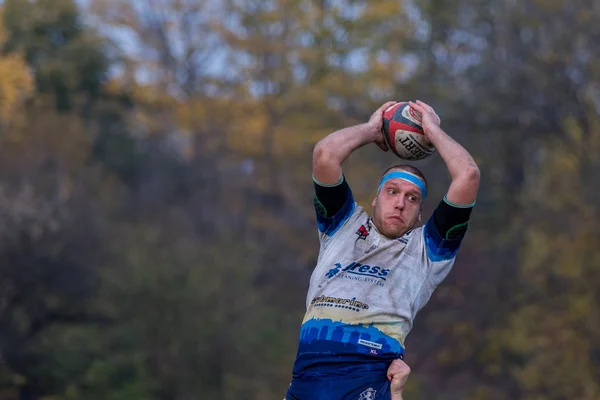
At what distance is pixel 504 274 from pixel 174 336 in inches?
301

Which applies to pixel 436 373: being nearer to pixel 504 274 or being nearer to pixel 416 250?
pixel 504 274

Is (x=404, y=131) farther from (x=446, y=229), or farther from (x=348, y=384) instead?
(x=348, y=384)

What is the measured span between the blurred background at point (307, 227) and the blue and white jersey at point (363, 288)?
13.3 m

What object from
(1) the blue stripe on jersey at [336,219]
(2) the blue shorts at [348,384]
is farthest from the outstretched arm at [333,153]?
(2) the blue shorts at [348,384]

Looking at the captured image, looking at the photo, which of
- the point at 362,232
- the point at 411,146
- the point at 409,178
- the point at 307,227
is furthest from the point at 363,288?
the point at 307,227

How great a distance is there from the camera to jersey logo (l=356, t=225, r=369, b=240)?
4535mm

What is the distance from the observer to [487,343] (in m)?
21.6

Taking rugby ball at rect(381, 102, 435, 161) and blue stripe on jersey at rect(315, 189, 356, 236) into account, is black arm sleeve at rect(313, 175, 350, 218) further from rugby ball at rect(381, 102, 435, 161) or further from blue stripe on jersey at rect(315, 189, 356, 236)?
rugby ball at rect(381, 102, 435, 161)

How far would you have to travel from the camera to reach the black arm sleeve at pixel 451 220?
4340 millimetres

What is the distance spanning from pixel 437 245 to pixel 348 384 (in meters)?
0.78

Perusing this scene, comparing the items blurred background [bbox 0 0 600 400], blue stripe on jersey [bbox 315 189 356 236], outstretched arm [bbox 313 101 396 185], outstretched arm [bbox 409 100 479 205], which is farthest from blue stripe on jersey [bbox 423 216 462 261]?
blurred background [bbox 0 0 600 400]

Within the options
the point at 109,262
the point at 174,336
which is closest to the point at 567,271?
the point at 174,336

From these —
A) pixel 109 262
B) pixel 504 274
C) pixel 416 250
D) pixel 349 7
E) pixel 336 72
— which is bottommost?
pixel 416 250

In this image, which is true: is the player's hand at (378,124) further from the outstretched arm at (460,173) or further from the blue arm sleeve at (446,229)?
the blue arm sleeve at (446,229)
